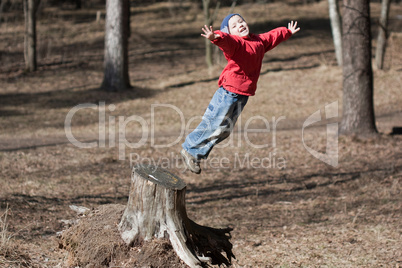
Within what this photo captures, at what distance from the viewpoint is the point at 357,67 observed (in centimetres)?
1188

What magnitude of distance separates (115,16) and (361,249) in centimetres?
1286

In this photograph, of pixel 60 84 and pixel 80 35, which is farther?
pixel 80 35

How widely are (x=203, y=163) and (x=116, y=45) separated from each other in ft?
25.0

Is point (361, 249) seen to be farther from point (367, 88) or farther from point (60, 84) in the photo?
point (60, 84)

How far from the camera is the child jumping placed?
4.88 metres

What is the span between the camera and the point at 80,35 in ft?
93.6

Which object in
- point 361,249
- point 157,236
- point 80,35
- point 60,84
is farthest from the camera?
point 80,35

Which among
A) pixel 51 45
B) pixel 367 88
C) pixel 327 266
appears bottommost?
pixel 327 266

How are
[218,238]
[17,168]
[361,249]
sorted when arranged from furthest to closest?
[17,168]
[361,249]
[218,238]

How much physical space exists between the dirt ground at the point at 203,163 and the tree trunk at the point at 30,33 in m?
0.58

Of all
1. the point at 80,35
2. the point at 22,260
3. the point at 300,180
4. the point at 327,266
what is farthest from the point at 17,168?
the point at 80,35

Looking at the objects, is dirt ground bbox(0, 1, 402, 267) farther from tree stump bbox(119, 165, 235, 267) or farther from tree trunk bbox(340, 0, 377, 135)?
tree trunk bbox(340, 0, 377, 135)

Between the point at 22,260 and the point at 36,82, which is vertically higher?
the point at 36,82

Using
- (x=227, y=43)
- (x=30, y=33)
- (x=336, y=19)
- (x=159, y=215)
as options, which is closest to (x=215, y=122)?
(x=227, y=43)
